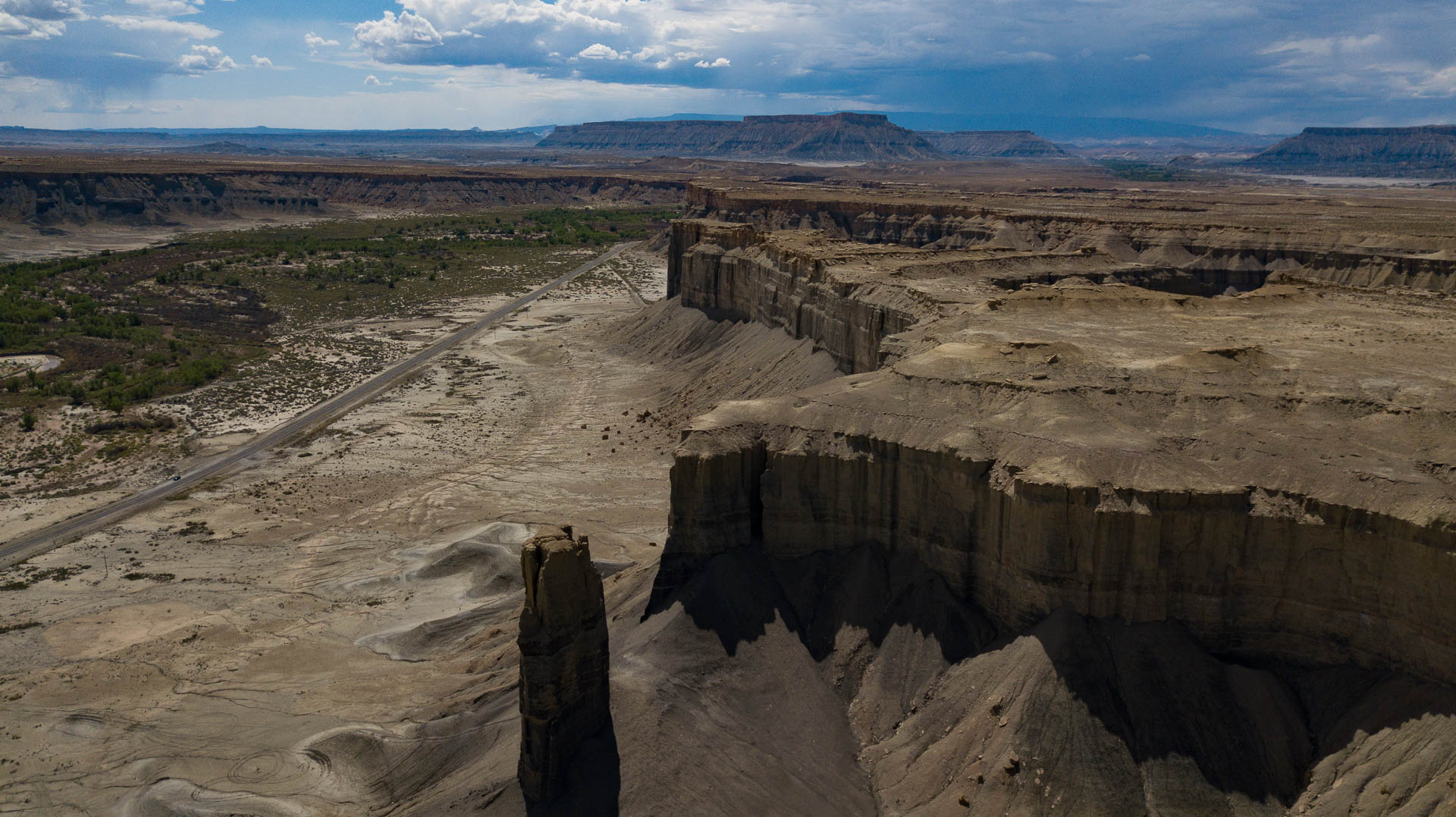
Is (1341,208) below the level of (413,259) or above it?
above

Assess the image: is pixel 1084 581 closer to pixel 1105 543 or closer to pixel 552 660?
pixel 1105 543

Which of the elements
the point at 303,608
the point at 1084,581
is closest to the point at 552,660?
the point at 1084,581

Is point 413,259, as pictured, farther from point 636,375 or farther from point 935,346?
point 935,346

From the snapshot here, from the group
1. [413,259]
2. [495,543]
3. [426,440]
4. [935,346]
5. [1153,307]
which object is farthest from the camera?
[413,259]

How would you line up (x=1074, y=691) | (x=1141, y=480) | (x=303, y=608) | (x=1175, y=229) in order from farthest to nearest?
(x=1175, y=229), (x=303, y=608), (x=1141, y=480), (x=1074, y=691)

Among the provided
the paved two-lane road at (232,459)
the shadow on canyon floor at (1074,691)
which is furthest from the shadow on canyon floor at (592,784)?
the paved two-lane road at (232,459)

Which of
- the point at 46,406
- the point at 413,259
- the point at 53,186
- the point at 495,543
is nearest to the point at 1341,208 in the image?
the point at 413,259

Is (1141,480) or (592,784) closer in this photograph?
(592,784)
